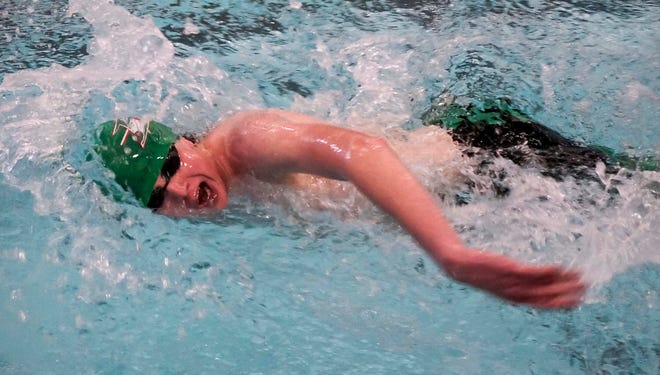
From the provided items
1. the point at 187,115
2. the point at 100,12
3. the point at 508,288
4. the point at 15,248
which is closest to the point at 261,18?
the point at 100,12

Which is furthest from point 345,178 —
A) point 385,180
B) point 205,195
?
point 205,195

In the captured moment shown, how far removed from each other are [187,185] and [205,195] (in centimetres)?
5

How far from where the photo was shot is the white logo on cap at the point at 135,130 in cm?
203

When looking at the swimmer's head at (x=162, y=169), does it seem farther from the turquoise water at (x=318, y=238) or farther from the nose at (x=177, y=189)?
the turquoise water at (x=318, y=238)

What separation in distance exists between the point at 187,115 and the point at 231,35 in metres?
0.98

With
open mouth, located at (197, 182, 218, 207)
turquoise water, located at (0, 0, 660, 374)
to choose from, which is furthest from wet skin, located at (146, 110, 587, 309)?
turquoise water, located at (0, 0, 660, 374)

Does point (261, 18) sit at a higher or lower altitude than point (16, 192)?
higher

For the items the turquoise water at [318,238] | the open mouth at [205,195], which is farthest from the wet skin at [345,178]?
the turquoise water at [318,238]

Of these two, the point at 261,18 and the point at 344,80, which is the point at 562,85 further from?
the point at 261,18

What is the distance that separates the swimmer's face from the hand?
80cm

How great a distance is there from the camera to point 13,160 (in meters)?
2.69

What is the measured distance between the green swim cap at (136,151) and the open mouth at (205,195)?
11 cm

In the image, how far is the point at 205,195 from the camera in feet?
6.67

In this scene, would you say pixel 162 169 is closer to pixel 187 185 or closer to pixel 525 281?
pixel 187 185
